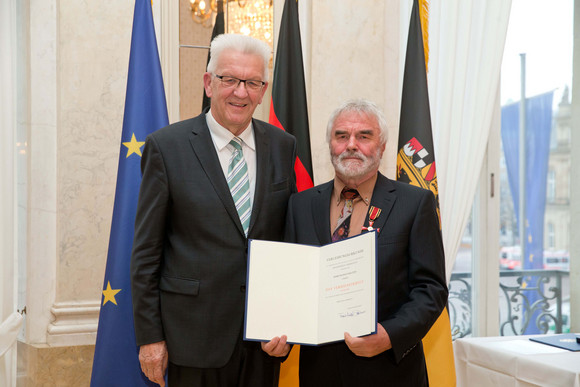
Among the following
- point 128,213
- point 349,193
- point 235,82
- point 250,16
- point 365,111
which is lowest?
point 128,213

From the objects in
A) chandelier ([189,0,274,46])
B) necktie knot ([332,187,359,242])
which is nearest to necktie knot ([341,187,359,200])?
necktie knot ([332,187,359,242])

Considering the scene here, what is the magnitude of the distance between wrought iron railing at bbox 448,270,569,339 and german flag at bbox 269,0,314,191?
1.81m

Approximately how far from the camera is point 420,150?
302 cm

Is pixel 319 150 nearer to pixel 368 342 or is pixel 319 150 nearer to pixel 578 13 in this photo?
pixel 368 342

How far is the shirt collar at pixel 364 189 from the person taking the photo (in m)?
2.02

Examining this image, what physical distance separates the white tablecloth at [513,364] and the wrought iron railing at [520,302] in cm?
76

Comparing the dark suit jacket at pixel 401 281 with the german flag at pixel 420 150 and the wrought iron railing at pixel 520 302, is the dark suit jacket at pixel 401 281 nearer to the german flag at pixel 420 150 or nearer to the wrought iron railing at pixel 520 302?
the german flag at pixel 420 150

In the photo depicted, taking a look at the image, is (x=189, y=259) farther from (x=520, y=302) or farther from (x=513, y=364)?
(x=520, y=302)

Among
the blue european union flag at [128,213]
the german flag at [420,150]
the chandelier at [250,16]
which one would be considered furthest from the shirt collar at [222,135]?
the chandelier at [250,16]

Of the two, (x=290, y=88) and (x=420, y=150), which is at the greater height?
(x=290, y=88)

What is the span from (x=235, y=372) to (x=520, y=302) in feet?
9.81

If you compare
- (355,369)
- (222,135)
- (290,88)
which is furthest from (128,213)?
(355,369)

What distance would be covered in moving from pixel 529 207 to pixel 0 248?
3627mm
